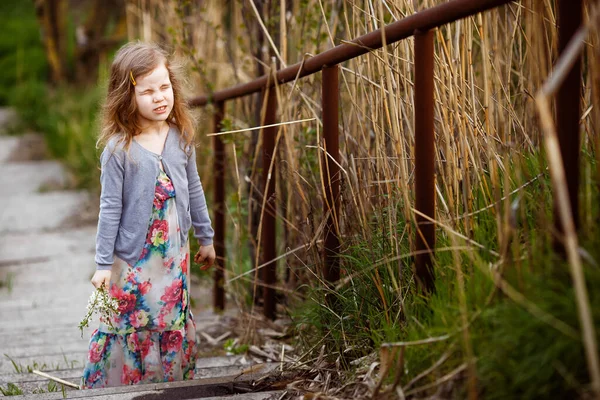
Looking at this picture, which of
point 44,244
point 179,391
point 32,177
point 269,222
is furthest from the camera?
point 32,177

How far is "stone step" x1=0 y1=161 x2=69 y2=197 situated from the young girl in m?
5.25

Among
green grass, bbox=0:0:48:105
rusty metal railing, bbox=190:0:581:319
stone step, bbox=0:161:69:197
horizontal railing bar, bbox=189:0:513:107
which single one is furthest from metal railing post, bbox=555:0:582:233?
green grass, bbox=0:0:48:105

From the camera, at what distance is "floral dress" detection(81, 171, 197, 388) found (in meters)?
2.44

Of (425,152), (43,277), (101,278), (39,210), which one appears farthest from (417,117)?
(39,210)

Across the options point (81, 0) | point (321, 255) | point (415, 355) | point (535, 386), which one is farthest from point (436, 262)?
point (81, 0)

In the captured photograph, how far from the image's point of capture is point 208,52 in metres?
5.19

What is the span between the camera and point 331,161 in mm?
2373

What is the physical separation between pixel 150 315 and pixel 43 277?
3063 millimetres

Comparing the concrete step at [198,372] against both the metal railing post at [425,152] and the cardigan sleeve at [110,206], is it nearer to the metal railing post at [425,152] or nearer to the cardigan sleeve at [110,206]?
the cardigan sleeve at [110,206]

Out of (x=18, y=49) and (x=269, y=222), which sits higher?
(x=18, y=49)

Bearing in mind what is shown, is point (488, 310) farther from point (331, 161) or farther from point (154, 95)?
point (154, 95)

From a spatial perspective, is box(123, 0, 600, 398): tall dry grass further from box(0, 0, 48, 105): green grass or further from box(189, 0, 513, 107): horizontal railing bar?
box(0, 0, 48, 105): green grass

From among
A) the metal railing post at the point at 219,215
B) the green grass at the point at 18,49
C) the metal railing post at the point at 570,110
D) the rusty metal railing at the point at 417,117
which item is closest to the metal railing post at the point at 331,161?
the rusty metal railing at the point at 417,117

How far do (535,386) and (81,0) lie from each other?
13.0 m
